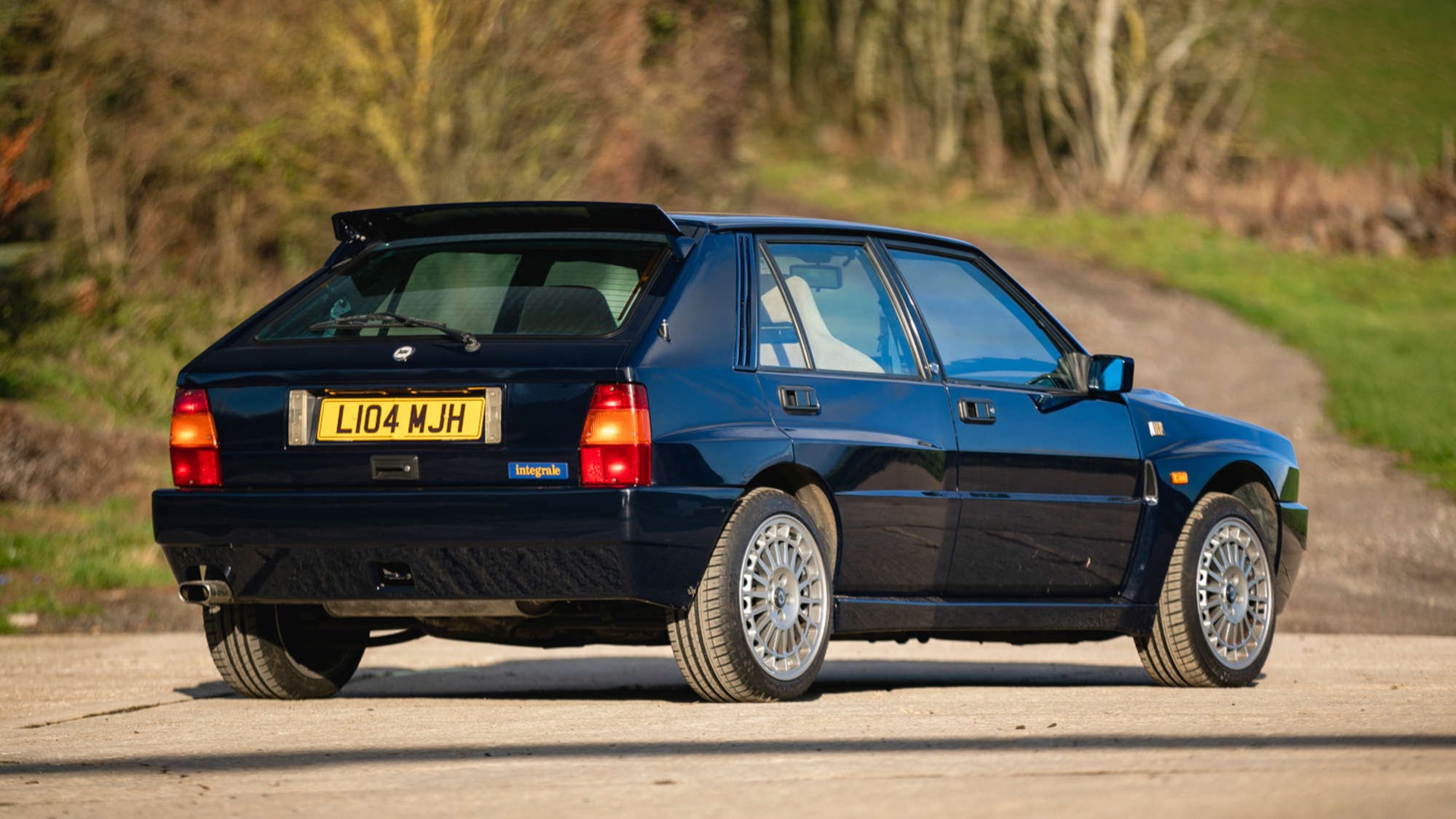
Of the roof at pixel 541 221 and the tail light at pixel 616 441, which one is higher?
the roof at pixel 541 221

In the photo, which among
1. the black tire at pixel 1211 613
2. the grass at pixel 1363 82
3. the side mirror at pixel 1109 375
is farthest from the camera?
the grass at pixel 1363 82

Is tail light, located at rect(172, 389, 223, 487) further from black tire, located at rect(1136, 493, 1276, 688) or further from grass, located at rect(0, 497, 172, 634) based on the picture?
grass, located at rect(0, 497, 172, 634)

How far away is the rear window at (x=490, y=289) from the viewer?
21.3 ft

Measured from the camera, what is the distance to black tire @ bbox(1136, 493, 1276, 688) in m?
8.04

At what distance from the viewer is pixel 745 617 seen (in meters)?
6.51

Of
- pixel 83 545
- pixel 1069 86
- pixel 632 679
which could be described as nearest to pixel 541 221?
pixel 632 679

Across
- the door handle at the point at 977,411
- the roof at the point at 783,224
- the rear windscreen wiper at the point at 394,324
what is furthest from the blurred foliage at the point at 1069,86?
the rear windscreen wiper at the point at 394,324

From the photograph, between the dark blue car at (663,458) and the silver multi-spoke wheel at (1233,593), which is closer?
the dark blue car at (663,458)

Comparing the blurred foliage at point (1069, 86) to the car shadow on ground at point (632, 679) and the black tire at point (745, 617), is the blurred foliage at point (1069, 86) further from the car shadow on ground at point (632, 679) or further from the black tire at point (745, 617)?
the black tire at point (745, 617)

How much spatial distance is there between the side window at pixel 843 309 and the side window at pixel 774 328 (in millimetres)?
50

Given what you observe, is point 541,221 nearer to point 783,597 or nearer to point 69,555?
point 783,597

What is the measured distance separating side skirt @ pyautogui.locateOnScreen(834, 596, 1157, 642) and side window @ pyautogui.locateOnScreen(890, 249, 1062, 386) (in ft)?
2.76

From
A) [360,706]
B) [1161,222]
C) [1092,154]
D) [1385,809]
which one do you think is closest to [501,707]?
[360,706]

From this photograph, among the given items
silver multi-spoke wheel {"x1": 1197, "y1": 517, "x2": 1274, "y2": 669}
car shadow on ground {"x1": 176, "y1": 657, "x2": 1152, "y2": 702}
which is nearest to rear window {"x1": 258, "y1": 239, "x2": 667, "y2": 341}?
car shadow on ground {"x1": 176, "y1": 657, "x2": 1152, "y2": 702}
